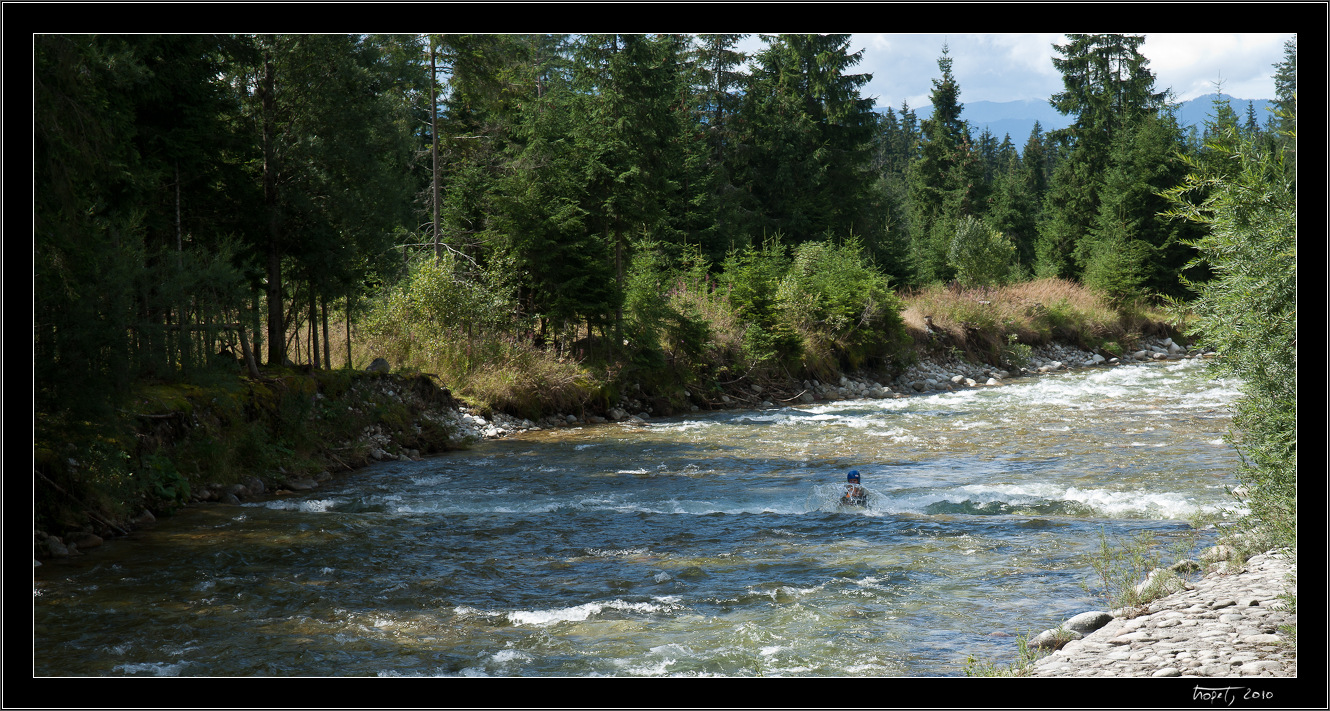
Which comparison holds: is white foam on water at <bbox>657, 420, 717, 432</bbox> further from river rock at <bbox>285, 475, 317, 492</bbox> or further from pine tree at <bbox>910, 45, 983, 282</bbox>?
pine tree at <bbox>910, 45, 983, 282</bbox>

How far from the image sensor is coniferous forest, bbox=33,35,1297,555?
24.2 ft

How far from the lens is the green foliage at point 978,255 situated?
3791 cm

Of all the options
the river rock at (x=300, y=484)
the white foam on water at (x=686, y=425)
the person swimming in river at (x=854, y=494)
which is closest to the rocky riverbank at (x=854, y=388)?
the white foam on water at (x=686, y=425)

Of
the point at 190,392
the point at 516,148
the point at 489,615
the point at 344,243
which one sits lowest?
the point at 489,615

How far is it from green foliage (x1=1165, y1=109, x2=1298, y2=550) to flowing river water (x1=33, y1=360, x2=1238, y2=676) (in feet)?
1.88

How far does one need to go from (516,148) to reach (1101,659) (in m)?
21.2

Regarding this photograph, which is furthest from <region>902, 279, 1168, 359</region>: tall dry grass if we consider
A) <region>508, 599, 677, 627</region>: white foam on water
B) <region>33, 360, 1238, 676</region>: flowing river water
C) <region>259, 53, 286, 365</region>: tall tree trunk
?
<region>508, 599, 677, 627</region>: white foam on water

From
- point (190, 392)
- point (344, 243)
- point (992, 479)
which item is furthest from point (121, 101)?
point (992, 479)

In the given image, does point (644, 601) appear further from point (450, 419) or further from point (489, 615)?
point (450, 419)

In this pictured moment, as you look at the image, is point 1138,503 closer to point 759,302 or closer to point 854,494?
point 854,494

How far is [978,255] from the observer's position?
38062 millimetres

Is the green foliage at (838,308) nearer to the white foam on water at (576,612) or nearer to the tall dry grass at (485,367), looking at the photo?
the tall dry grass at (485,367)

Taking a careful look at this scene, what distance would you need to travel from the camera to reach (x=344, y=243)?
55.2 ft

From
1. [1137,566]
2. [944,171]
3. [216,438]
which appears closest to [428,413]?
[216,438]
